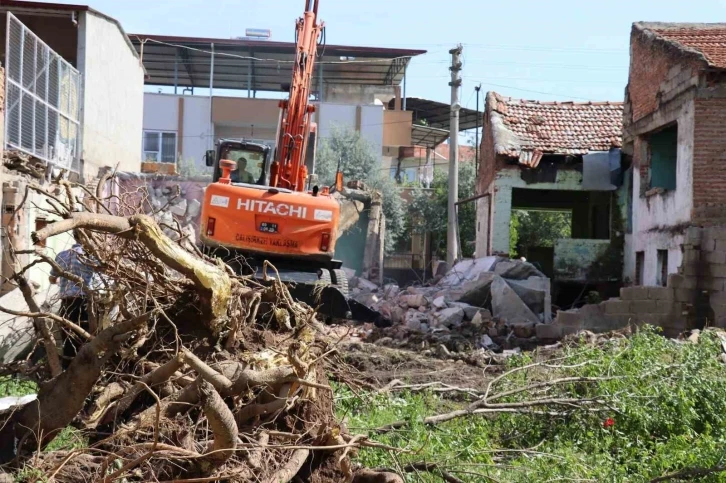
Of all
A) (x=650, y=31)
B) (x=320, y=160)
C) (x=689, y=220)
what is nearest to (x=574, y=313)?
(x=689, y=220)

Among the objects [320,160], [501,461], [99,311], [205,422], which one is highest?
[320,160]

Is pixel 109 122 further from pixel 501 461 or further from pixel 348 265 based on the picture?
pixel 501 461

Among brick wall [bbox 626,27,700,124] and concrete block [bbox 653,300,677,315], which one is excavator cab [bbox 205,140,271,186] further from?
brick wall [bbox 626,27,700,124]

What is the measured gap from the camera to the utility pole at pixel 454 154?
2305 cm

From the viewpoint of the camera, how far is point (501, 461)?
6980 millimetres

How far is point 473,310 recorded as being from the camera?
1667 cm

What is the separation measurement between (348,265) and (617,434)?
62.3ft

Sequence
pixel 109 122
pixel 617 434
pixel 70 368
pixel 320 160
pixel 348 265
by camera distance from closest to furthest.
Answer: pixel 70 368, pixel 617 434, pixel 109 122, pixel 348 265, pixel 320 160

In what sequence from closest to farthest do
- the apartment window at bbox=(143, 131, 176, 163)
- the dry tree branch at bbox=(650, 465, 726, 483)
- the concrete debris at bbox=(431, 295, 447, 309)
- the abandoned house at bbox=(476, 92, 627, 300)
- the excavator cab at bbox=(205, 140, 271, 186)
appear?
the dry tree branch at bbox=(650, 465, 726, 483) < the excavator cab at bbox=(205, 140, 271, 186) < the concrete debris at bbox=(431, 295, 447, 309) < the abandoned house at bbox=(476, 92, 627, 300) < the apartment window at bbox=(143, 131, 176, 163)

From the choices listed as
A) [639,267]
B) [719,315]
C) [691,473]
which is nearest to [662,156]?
[639,267]

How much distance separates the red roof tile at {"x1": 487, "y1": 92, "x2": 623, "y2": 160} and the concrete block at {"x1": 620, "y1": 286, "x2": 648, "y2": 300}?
592 centimetres

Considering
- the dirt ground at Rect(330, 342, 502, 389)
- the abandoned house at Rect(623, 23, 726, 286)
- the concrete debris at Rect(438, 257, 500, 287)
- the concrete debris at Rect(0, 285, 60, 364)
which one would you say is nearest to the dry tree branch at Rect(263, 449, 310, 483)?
the concrete debris at Rect(0, 285, 60, 364)

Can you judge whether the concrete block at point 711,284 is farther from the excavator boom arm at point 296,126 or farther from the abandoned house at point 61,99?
the abandoned house at point 61,99

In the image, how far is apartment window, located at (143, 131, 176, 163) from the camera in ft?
120
